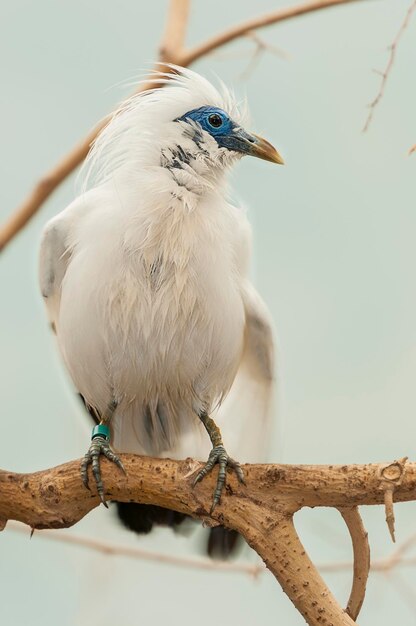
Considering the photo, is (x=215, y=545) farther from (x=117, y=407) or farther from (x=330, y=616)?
(x=330, y=616)

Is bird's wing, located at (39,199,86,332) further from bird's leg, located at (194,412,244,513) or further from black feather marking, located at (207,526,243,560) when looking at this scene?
black feather marking, located at (207,526,243,560)

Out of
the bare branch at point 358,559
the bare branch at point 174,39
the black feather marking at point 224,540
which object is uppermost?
the bare branch at point 174,39

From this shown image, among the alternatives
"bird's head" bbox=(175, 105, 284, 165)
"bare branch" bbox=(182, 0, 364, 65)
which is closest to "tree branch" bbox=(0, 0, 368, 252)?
"bare branch" bbox=(182, 0, 364, 65)

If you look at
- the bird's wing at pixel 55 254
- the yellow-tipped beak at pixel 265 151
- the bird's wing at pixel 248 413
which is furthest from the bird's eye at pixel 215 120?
the bird's wing at pixel 248 413

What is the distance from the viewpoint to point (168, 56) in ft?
10.0

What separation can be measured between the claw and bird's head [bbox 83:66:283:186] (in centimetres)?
73

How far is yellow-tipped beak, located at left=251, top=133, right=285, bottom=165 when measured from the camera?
241 centimetres

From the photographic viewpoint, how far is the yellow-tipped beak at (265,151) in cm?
241

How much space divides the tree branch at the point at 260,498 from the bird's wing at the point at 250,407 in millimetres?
A: 595

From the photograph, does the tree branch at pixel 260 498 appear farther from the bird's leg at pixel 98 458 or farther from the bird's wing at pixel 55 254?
the bird's wing at pixel 55 254

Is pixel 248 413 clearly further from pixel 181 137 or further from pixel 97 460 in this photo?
pixel 181 137

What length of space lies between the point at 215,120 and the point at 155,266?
452 mm

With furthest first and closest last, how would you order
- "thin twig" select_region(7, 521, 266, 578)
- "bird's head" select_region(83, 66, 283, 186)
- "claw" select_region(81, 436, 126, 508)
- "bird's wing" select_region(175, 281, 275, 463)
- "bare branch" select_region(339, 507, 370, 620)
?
"thin twig" select_region(7, 521, 266, 578)
"bird's wing" select_region(175, 281, 275, 463)
"bird's head" select_region(83, 66, 283, 186)
"claw" select_region(81, 436, 126, 508)
"bare branch" select_region(339, 507, 370, 620)

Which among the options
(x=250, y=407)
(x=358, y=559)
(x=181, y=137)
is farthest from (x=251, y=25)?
(x=358, y=559)
